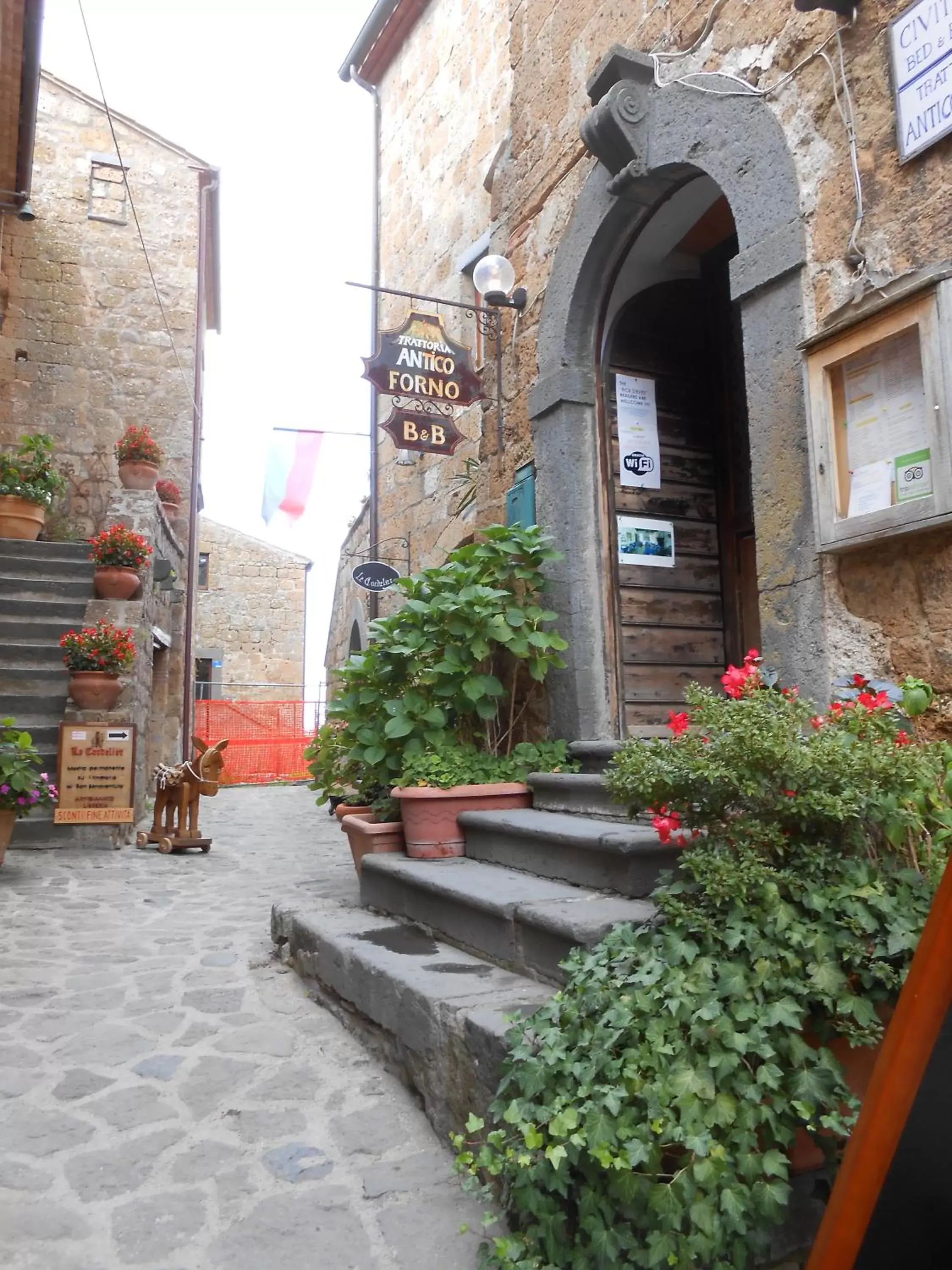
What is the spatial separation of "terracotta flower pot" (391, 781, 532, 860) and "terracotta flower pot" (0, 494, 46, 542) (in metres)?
6.83

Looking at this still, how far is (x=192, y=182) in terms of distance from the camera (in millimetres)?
13641

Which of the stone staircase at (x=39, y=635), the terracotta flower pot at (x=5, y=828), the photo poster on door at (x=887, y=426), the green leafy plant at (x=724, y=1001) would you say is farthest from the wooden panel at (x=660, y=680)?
the stone staircase at (x=39, y=635)

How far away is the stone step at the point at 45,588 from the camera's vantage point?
8188 mm

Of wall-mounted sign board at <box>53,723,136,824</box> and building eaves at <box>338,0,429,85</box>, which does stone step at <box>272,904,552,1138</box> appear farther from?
building eaves at <box>338,0,429,85</box>

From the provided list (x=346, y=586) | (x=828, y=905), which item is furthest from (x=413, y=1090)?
(x=346, y=586)

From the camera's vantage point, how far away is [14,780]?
556 cm

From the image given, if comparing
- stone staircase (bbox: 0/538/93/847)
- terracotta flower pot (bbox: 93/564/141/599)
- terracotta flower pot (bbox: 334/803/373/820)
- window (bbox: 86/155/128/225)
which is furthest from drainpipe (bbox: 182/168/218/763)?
terracotta flower pot (bbox: 334/803/373/820)

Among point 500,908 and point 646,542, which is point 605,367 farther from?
point 500,908

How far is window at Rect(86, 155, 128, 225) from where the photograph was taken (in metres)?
12.9

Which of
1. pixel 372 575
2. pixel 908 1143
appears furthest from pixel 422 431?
pixel 908 1143

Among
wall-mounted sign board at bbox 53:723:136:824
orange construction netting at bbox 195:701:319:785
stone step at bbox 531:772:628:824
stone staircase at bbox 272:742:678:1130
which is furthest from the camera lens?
orange construction netting at bbox 195:701:319:785

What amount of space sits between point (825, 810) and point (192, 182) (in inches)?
587

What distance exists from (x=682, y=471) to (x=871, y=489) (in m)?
2.22

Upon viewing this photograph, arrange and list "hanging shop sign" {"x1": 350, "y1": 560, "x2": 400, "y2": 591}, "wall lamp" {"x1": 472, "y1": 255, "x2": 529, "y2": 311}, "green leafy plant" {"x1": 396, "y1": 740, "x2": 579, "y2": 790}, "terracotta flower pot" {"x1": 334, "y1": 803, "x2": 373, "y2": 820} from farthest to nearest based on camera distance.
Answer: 1. "hanging shop sign" {"x1": 350, "y1": 560, "x2": 400, "y2": 591}
2. "wall lamp" {"x1": 472, "y1": 255, "x2": 529, "y2": 311}
3. "terracotta flower pot" {"x1": 334, "y1": 803, "x2": 373, "y2": 820}
4. "green leafy plant" {"x1": 396, "y1": 740, "x2": 579, "y2": 790}
